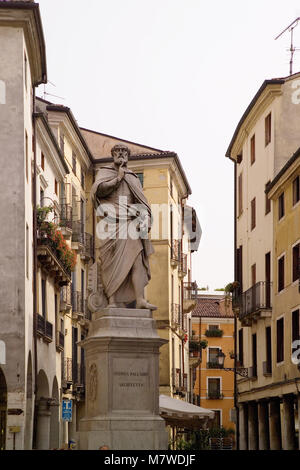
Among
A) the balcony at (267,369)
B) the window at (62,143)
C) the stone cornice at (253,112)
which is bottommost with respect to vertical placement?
the balcony at (267,369)

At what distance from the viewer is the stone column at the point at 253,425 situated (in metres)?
A: 48.5

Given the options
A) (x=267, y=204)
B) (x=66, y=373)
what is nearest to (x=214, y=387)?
(x=66, y=373)

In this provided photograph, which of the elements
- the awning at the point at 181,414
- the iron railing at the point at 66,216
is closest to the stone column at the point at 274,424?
the iron railing at the point at 66,216

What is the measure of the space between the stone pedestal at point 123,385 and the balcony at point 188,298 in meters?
55.6

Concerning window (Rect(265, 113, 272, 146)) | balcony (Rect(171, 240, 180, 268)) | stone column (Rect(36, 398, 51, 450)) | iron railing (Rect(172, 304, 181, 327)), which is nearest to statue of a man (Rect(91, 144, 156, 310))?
stone column (Rect(36, 398, 51, 450))

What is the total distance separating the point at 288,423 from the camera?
40.5m

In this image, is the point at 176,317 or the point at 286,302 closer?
the point at 286,302

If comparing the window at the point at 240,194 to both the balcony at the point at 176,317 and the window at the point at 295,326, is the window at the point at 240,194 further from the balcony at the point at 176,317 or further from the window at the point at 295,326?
the window at the point at 295,326

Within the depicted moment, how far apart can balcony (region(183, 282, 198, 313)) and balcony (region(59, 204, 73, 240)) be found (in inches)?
934

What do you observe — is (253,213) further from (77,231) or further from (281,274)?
(77,231)

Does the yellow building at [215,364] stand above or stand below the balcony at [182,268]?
below

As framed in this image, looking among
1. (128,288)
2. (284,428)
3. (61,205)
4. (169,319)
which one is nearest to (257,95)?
(61,205)

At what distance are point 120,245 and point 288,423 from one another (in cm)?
2559
